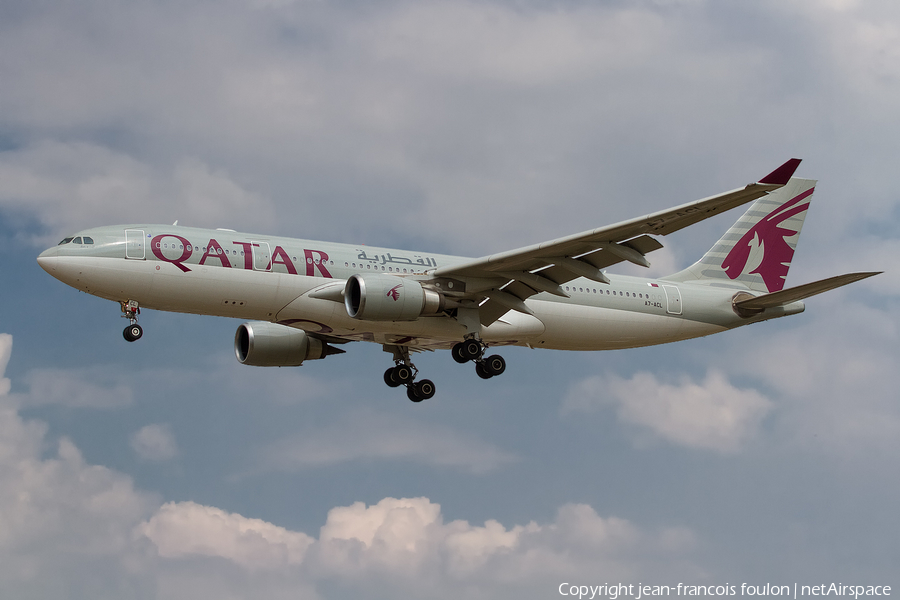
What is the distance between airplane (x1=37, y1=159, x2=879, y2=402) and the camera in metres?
33.4

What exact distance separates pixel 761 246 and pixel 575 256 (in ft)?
49.0

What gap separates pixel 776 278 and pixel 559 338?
11.8m

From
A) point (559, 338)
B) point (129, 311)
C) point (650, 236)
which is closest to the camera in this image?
point (650, 236)

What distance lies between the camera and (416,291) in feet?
113

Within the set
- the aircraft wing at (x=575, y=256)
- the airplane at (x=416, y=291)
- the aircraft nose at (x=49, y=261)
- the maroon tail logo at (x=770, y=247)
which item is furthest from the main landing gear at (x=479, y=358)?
the aircraft nose at (x=49, y=261)

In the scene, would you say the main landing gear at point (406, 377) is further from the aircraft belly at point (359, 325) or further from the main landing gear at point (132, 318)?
the main landing gear at point (132, 318)

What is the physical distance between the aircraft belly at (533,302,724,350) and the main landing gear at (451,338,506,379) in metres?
2.39

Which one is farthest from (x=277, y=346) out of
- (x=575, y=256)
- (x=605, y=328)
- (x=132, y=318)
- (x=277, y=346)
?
(x=575, y=256)

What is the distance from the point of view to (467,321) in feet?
120

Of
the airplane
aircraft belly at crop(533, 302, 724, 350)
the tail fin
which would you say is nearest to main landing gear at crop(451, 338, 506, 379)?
the airplane

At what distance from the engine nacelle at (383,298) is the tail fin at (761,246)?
13.9m

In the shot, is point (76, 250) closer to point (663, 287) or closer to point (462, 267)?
point (462, 267)

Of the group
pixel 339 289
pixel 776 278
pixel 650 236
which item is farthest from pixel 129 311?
pixel 776 278

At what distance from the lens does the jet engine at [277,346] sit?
42.1 meters
